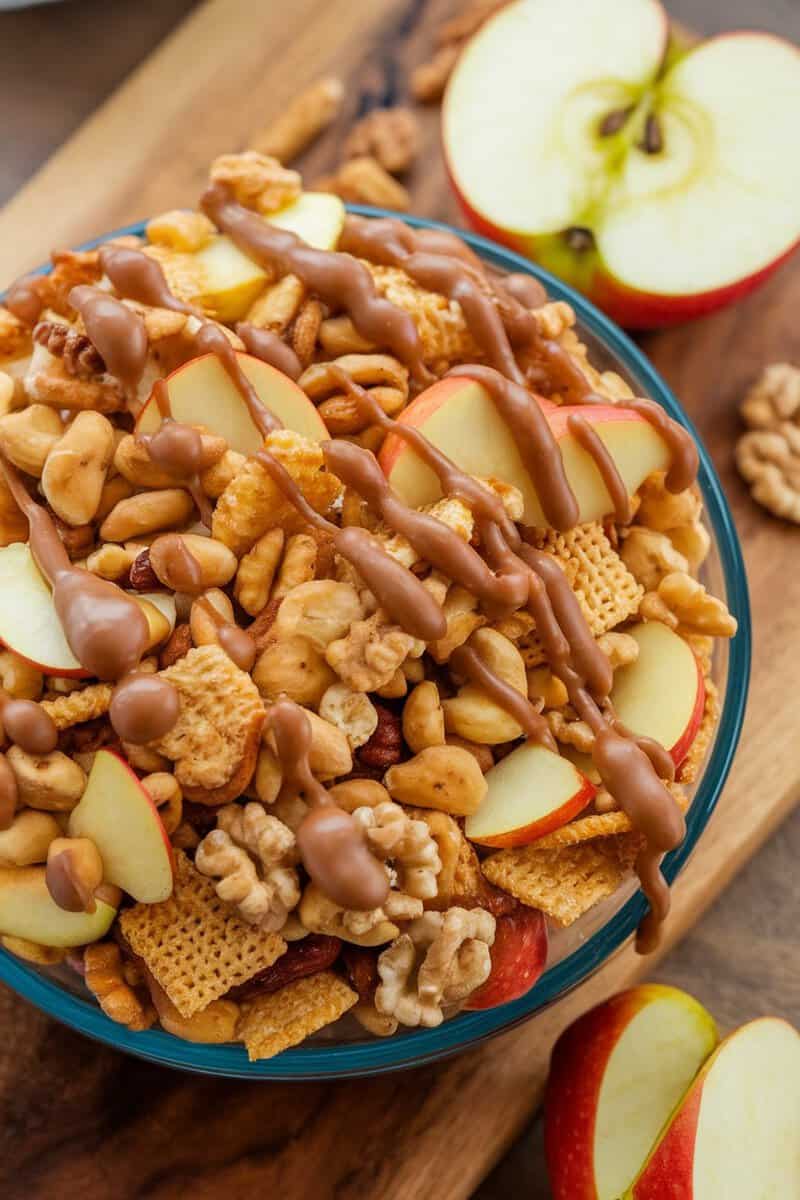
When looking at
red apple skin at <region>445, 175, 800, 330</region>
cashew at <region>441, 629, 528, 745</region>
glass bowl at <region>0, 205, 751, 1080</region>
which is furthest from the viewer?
red apple skin at <region>445, 175, 800, 330</region>

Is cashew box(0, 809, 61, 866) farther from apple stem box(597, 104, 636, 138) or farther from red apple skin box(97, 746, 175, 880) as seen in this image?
apple stem box(597, 104, 636, 138)

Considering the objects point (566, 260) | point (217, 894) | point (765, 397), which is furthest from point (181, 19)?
point (217, 894)

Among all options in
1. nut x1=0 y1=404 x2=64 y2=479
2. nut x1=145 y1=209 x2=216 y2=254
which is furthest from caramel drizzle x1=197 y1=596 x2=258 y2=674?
nut x1=145 y1=209 x2=216 y2=254

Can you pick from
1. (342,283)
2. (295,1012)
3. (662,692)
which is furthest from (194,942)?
(342,283)

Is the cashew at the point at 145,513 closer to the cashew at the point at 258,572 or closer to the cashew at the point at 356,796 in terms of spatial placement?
the cashew at the point at 258,572

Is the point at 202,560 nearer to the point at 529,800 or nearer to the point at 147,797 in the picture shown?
the point at 147,797

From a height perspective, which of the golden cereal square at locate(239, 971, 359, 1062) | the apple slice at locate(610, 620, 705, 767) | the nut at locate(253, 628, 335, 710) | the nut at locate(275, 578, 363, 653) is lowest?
the golden cereal square at locate(239, 971, 359, 1062)

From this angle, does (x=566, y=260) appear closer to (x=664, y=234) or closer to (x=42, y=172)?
(x=664, y=234)
